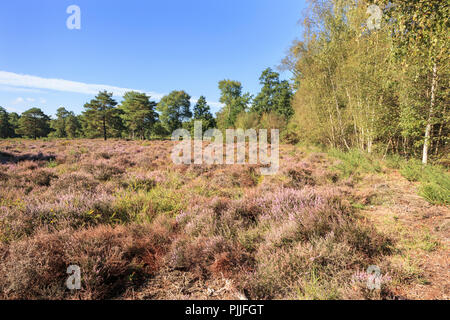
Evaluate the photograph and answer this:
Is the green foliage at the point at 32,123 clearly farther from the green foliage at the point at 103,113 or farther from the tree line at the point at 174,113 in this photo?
the green foliage at the point at 103,113

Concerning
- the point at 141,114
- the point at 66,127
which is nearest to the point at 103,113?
the point at 141,114

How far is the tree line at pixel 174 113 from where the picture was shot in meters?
35.3

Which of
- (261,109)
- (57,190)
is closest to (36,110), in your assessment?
(261,109)

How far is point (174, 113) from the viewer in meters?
49.8

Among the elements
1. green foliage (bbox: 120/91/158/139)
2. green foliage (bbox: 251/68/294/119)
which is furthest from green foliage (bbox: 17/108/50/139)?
green foliage (bbox: 251/68/294/119)

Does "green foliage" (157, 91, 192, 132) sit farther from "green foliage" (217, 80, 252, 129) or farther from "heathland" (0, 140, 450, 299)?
"heathland" (0, 140, 450, 299)

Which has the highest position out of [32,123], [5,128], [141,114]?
[141,114]

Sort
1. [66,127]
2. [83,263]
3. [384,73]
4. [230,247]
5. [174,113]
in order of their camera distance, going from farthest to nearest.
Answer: [66,127] < [174,113] < [384,73] < [230,247] < [83,263]

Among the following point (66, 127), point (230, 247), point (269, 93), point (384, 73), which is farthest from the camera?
point (66, 127)

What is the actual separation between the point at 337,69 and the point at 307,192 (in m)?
10.9

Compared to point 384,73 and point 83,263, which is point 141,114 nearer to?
point 384,73

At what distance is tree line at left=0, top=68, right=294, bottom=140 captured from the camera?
116 ft
